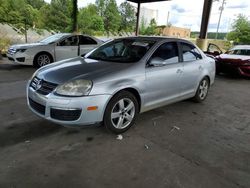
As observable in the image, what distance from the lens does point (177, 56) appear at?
4.31 meters

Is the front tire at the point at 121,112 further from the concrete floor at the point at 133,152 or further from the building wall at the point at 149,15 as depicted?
the building wall at the point at 149,15

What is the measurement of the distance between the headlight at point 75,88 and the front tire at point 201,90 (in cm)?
287

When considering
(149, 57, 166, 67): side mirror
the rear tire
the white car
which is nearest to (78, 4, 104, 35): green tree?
the white car

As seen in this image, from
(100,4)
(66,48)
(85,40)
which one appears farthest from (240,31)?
(100,4)

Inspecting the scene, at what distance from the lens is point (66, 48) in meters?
8.68

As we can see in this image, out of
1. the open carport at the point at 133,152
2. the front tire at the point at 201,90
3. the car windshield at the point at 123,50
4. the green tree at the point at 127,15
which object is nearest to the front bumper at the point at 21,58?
the open carport at the point at 133,152

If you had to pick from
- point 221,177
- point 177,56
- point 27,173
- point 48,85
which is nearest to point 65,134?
point 48,85

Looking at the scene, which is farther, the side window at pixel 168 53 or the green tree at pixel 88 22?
the green tree at pixel 88 22

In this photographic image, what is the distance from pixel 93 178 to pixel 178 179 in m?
0.91

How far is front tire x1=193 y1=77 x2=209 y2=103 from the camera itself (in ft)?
16.6

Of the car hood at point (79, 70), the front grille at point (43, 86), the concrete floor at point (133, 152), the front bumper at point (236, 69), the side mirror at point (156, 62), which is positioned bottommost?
the concrete floor at point (133, 152)

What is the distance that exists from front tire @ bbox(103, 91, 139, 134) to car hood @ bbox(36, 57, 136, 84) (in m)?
0.39

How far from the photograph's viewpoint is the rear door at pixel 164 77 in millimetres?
3727

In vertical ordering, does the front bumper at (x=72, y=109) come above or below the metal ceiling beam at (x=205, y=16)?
below
